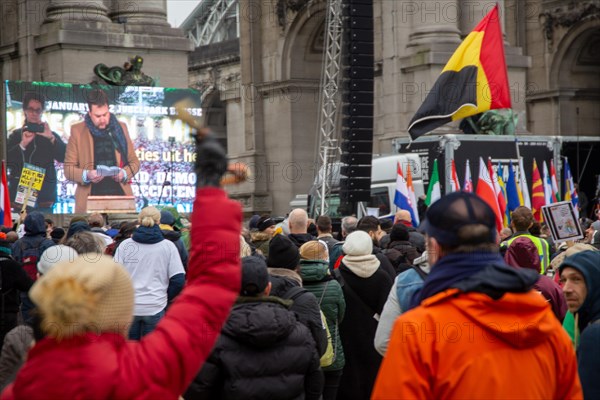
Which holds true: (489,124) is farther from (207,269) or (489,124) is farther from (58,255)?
(207,269)

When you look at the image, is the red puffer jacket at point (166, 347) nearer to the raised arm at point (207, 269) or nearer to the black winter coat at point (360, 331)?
the raised arm at point (207, 269)

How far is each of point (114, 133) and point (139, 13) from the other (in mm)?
2944

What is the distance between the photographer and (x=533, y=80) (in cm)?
3591

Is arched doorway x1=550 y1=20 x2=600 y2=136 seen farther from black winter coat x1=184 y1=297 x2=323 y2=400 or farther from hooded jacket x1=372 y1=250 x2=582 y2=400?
hooded jacket x1=372 y1=250 x2=582 y2=400

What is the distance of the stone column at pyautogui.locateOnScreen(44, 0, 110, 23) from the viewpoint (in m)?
21.6

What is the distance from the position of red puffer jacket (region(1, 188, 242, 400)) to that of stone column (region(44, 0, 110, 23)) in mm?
18432

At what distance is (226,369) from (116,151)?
14.5 metres

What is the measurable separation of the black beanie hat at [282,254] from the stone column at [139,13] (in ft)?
48.1

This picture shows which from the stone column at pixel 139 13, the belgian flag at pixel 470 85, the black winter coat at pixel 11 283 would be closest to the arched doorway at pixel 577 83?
the stone column at pixel 139 13

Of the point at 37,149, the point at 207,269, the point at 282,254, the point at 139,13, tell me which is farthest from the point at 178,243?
the point at 139,13

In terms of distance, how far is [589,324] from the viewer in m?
5.22

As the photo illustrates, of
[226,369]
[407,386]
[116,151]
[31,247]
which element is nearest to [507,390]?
[407,386]

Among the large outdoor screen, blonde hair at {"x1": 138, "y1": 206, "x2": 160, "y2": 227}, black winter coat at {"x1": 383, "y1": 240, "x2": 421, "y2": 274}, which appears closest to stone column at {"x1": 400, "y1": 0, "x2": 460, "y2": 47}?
the large outdoor screen

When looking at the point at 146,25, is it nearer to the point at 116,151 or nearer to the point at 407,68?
the point at 116,151
